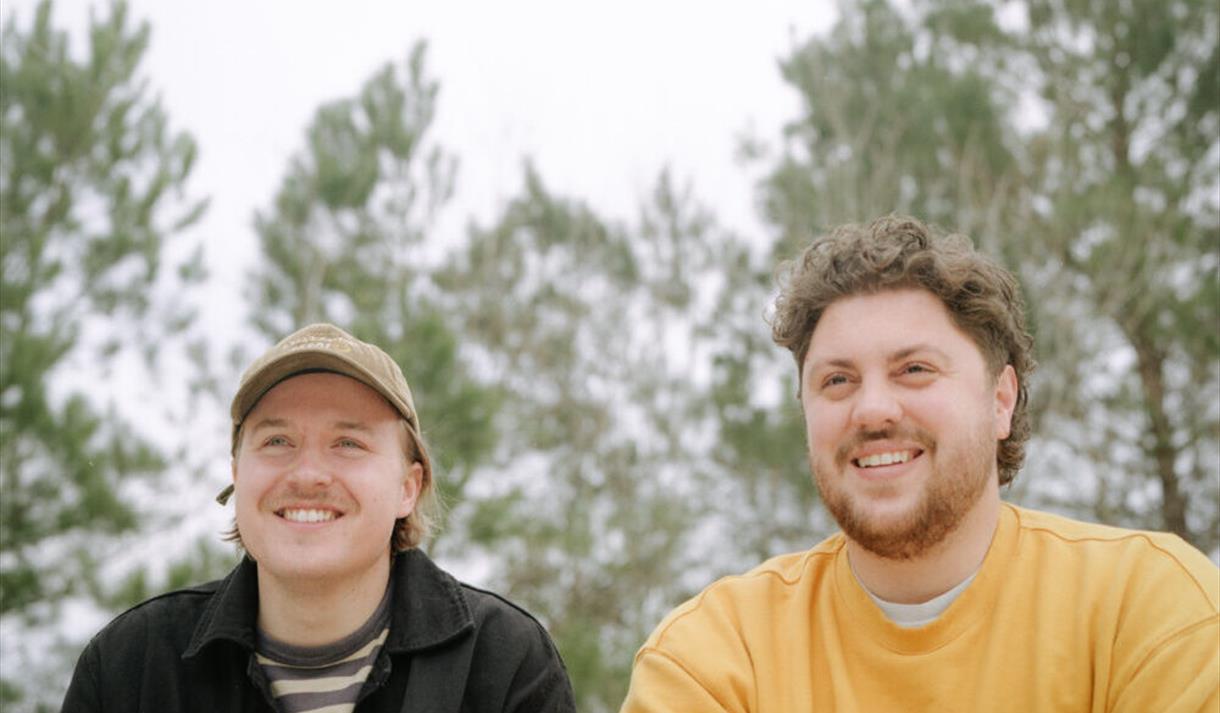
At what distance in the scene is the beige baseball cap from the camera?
2408 millimetres

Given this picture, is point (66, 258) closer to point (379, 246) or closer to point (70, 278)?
point (70, 278)

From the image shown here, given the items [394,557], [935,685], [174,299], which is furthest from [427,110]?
[935,685]

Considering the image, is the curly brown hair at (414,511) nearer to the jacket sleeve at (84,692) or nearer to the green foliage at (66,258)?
the jacket sleeve at (84,692)

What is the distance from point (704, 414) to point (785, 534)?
5.53 feet

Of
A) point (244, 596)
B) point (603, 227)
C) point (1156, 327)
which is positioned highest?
point (603, 227)

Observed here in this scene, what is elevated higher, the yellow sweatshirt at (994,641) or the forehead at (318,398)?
the forehead at (318,398)

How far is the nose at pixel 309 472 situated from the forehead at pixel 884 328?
946mm

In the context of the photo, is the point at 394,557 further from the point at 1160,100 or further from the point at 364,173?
the point at 1160,100

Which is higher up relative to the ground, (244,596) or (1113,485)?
(1113,485)

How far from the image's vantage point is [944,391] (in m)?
2.19

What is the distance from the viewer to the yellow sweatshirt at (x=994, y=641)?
6.39ft

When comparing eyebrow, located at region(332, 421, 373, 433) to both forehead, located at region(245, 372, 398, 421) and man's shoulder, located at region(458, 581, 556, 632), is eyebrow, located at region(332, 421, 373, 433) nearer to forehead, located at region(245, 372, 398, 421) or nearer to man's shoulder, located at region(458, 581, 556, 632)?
forehead, located at region(245, 372, 398, 421)

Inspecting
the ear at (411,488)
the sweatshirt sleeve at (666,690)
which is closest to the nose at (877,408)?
the sweatshirt sleeve at (666,690)

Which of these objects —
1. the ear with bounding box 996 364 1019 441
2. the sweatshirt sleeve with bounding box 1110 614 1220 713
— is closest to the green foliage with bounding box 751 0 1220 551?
the ear with bounding box 996 364 1019 441
